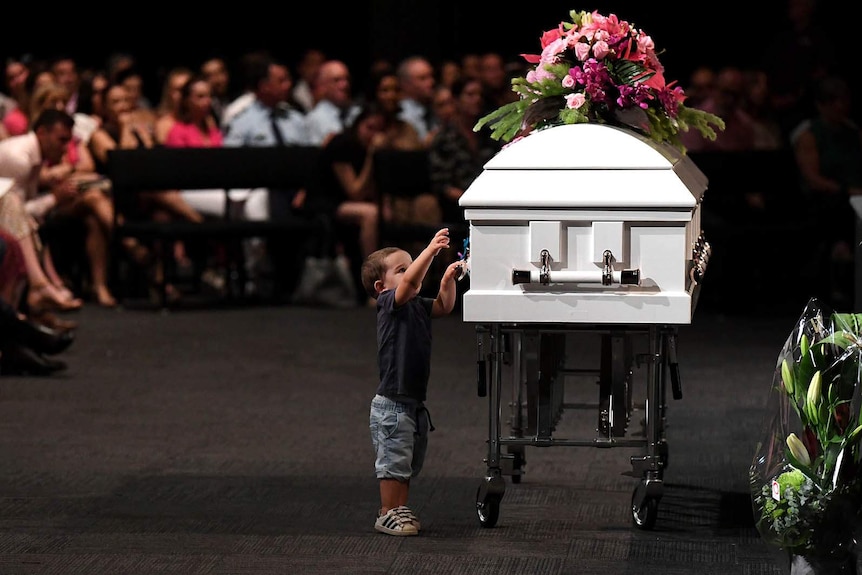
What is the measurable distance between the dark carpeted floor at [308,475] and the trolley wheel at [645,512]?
0.05 meters

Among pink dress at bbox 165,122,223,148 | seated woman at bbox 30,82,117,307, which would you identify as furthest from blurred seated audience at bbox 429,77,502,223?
seated woman at bbox 30,82,117,307

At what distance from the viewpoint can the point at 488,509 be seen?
4770mm

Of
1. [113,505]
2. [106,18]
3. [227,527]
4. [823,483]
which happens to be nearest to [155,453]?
[113,505]

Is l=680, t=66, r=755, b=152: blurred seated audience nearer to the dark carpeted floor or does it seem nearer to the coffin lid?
the dark carpeted floor

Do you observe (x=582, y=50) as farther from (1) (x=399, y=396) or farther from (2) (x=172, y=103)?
(2) (x=172, y=103)

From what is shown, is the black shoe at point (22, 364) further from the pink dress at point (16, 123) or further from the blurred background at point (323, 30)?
the blurred background at point (323, 30)

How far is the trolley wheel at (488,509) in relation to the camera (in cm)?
476

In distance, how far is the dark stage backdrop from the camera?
48.0 ft

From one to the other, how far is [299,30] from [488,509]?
1172cm

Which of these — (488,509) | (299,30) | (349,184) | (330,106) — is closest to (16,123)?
(330,106)

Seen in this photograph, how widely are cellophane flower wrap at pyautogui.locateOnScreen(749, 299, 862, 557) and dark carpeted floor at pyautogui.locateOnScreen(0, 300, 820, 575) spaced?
0.38 meters

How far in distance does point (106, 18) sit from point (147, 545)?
12375 mm

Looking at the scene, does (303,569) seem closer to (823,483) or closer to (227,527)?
(227,527)

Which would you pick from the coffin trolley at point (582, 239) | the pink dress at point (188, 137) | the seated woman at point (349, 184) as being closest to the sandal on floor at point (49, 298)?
the seated woman at point (349, 184)
